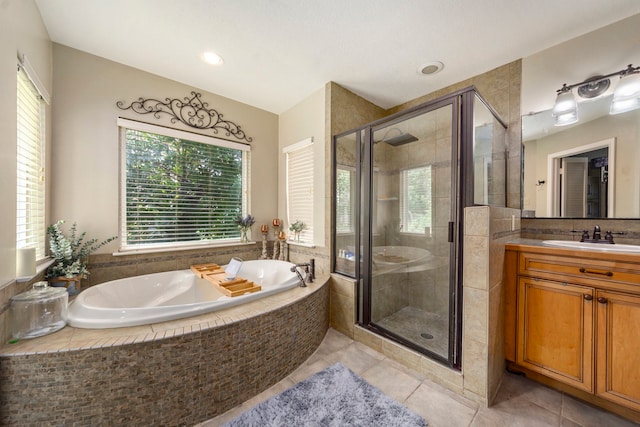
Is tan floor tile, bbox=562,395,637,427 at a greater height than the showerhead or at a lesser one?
lesser

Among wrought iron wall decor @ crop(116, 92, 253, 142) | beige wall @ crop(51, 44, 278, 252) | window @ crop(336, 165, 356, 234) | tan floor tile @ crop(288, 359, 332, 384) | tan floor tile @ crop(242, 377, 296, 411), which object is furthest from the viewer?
window @ crop(336, 165, 356, 234)

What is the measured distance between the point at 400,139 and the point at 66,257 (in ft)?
9.69

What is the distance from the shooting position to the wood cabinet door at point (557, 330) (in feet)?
4.46

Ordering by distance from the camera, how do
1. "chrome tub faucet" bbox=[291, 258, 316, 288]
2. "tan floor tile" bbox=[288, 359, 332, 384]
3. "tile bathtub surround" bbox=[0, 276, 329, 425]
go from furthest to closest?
"chrome tub faucet" bbox=[291, 258, 316, 288] → "tan floor tile" bbox=[288, 359, 332, 384] → "tile bathtub surround" bbox=[0, 276, 329, 425]

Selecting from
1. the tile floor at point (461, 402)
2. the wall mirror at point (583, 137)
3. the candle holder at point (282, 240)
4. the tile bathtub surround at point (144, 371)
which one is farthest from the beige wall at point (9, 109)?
the wall mirror at point (583, 137)

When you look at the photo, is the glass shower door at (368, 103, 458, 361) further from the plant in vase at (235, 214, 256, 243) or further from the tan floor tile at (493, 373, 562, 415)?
the plant in vase at (235, 214, 256, 243)

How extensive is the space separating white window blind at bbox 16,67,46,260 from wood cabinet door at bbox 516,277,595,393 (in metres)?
3.31

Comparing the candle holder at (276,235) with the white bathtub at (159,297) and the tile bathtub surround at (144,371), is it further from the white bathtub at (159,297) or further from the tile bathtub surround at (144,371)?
the tile bathtub surround at (144,371)

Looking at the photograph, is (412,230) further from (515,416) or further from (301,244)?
(515,416)

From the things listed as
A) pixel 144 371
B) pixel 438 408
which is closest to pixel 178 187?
pixel 144 371

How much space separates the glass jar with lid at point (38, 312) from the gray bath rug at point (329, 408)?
1134mm

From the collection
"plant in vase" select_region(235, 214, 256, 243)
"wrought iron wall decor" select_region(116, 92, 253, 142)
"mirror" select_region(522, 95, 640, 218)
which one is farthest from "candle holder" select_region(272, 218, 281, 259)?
"mirror" select_region(522, 95, 640, 218)

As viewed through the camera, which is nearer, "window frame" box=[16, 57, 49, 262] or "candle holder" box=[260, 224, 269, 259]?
"window frame" box=[16, 57, 49, 262]

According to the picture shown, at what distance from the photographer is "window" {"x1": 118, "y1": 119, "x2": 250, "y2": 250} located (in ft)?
7.29
